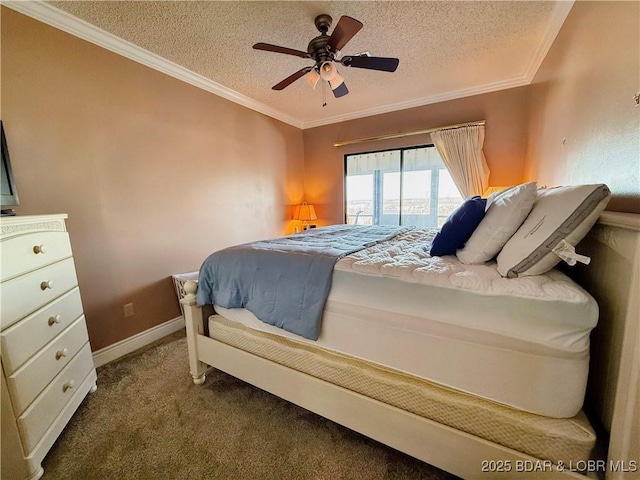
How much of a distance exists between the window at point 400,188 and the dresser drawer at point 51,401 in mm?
3489

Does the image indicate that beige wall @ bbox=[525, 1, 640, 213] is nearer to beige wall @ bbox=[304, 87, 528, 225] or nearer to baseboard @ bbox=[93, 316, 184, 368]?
beige wall @ bbox=[304, 87, 528, 225]

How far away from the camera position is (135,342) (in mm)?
2182

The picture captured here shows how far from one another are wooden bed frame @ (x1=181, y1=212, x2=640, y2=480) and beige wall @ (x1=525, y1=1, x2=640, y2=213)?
0.95ft

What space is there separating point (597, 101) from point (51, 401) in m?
3.20

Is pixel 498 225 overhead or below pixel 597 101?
below

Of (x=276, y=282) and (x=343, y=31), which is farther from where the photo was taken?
(x=343, y=31)

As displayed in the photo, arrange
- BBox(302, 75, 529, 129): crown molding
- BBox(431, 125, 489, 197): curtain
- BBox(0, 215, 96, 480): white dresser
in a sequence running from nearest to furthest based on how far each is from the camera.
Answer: BBox(0, 215, 96, 480): white dresser, BBox(302, 75, 529, 129): crown molding, BBox(431, 125, 489, 197): curtain

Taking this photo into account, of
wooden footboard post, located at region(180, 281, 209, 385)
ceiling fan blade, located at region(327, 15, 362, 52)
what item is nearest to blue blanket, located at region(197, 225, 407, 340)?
wooden footboard post, located at region(180, 281, 209, 385)

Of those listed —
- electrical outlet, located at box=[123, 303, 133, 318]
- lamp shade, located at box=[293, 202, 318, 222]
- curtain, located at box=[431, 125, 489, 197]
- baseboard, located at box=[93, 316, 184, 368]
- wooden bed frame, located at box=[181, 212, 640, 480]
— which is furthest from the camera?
lamp shade, located at box=[293, 202, 318, 222]

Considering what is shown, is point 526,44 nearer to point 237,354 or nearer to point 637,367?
point 637,367

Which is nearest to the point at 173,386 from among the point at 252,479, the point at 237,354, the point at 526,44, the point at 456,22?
the point at 237,354

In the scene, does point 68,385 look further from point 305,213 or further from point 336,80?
point 305,213

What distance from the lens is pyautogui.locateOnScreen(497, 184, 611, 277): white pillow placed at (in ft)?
2.88

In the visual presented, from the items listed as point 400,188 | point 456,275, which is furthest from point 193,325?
point 400,188
